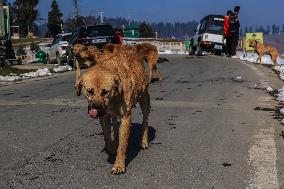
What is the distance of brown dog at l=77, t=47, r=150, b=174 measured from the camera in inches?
166

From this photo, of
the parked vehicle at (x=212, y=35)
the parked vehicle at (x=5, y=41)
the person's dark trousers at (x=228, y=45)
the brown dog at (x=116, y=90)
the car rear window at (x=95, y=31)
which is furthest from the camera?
the parked vehicle at (x=212, y=35)

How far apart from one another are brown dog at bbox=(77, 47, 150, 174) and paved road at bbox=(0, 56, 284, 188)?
1.06 feet

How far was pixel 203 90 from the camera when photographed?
473 inches

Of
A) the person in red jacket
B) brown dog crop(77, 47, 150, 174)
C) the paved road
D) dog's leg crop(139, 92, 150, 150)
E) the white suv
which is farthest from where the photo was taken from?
the white suv

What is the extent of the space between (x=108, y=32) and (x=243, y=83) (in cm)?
1027

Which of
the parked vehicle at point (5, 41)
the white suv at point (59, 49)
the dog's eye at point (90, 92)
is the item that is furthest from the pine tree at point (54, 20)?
the dog's eye at point (90, 92)

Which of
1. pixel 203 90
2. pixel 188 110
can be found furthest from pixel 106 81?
→ pixel 203 90

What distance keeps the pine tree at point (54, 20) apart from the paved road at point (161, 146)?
112m

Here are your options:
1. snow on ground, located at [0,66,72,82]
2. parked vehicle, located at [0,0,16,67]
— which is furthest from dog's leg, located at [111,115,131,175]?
parked vehicle, located at [0,0,16,67]

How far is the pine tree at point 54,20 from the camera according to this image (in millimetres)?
120188

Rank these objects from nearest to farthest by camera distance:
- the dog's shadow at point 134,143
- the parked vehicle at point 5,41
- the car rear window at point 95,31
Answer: the dog's shadow at point 134,143 < the car rear window at point 95,31 < the parked vehicle at point 5,41

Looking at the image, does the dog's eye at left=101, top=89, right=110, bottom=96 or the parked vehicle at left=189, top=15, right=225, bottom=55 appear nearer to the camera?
the dog's eye at left=101, top=89, right=110, bottom=96

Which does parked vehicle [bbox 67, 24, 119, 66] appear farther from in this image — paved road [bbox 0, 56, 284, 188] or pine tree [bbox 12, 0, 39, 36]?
pine tree [bbox 12, 0, 39, 36]

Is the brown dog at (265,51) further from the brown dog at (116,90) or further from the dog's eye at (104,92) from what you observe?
the dog's eye at (104,92)
